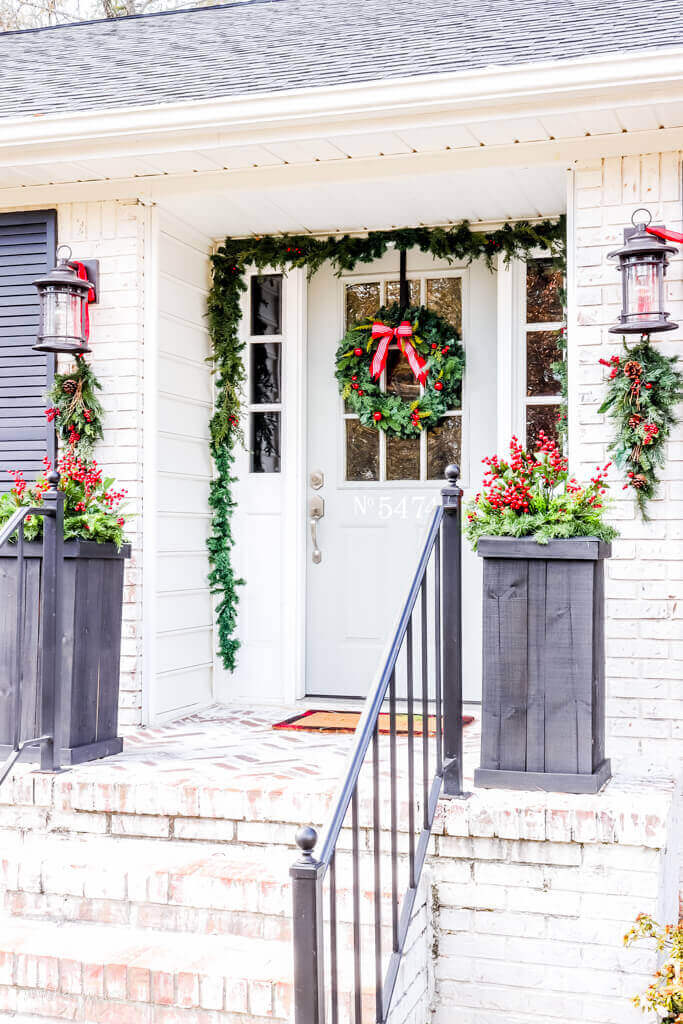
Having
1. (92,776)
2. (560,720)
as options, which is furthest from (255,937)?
(560,720)

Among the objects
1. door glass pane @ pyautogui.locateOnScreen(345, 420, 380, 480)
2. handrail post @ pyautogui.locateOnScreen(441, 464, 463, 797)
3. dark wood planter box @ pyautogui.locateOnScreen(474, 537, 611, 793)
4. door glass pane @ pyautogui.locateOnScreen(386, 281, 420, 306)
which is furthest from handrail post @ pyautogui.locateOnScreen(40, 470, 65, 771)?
door glass pane @ pyautogui.locateOnScreen(386, 281, 420, 306)

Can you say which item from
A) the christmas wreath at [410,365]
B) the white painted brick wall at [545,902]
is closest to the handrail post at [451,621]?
the white painted brick wall at [545,902]

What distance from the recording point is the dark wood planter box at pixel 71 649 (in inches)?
142

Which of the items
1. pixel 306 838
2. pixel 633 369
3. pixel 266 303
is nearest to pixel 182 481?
pixel 266 303

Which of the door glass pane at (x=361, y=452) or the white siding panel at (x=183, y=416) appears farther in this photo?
the door glass pane at (x=361, y=452)

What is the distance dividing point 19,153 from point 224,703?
253 cm

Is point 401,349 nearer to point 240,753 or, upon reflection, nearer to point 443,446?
point 443,446

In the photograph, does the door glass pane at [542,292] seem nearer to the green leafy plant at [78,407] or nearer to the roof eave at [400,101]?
the roof eave at [400,101]

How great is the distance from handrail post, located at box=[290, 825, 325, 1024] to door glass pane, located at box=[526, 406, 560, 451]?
3091mm

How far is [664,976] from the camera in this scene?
275 cm

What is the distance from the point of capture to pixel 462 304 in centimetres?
485

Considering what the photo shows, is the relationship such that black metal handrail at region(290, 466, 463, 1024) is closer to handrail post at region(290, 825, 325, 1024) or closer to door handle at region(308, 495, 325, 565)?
handrail post at region(290, 825, 325, 1024)

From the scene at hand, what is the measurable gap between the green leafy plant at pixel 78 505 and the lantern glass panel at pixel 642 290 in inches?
76.6

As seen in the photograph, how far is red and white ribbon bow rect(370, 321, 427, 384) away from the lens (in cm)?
482
